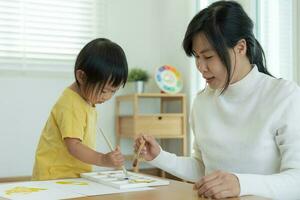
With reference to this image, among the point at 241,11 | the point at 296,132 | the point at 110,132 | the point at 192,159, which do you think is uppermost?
the point at 241,11

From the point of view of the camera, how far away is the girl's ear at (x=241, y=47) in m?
1.13

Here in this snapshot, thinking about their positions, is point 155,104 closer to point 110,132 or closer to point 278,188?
point 110,132

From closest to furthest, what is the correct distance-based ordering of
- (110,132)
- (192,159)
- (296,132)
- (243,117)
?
(296,132)
(243,117)
(192,159)
(110,132)

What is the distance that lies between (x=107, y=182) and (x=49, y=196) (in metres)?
0.19

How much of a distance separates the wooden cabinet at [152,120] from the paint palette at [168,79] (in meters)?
0.06

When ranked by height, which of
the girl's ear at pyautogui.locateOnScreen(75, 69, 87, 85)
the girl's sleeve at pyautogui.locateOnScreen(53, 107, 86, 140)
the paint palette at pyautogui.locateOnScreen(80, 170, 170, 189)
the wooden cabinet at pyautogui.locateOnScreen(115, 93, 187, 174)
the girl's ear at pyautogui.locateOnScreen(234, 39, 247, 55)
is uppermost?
the girl's ear at pyautogui.locateOnScreen(234, 39, 247, 55)

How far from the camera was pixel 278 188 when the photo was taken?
0.92 m

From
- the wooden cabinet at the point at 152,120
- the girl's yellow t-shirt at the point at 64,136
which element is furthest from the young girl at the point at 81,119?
the wooden cabinet at the point at 152,120

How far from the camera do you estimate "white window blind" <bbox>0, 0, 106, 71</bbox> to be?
3.17 metres

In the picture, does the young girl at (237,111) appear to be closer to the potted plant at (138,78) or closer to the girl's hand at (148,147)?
the girl's hand at (148,147)

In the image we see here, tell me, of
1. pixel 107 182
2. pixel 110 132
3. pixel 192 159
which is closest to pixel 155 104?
pixel 110 132

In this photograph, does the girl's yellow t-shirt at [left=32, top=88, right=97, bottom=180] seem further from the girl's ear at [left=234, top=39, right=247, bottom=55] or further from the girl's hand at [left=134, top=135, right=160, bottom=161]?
the girl's ear at [left=234, top=39, right=247, bottom=55]

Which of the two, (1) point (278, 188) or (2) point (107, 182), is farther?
(2) point (107, 182)

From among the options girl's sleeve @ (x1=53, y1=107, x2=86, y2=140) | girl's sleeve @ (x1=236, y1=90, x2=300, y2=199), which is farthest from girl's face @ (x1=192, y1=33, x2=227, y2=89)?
girl's sleeve @ (x1=53, y1=107, x2=86, y2=140)
